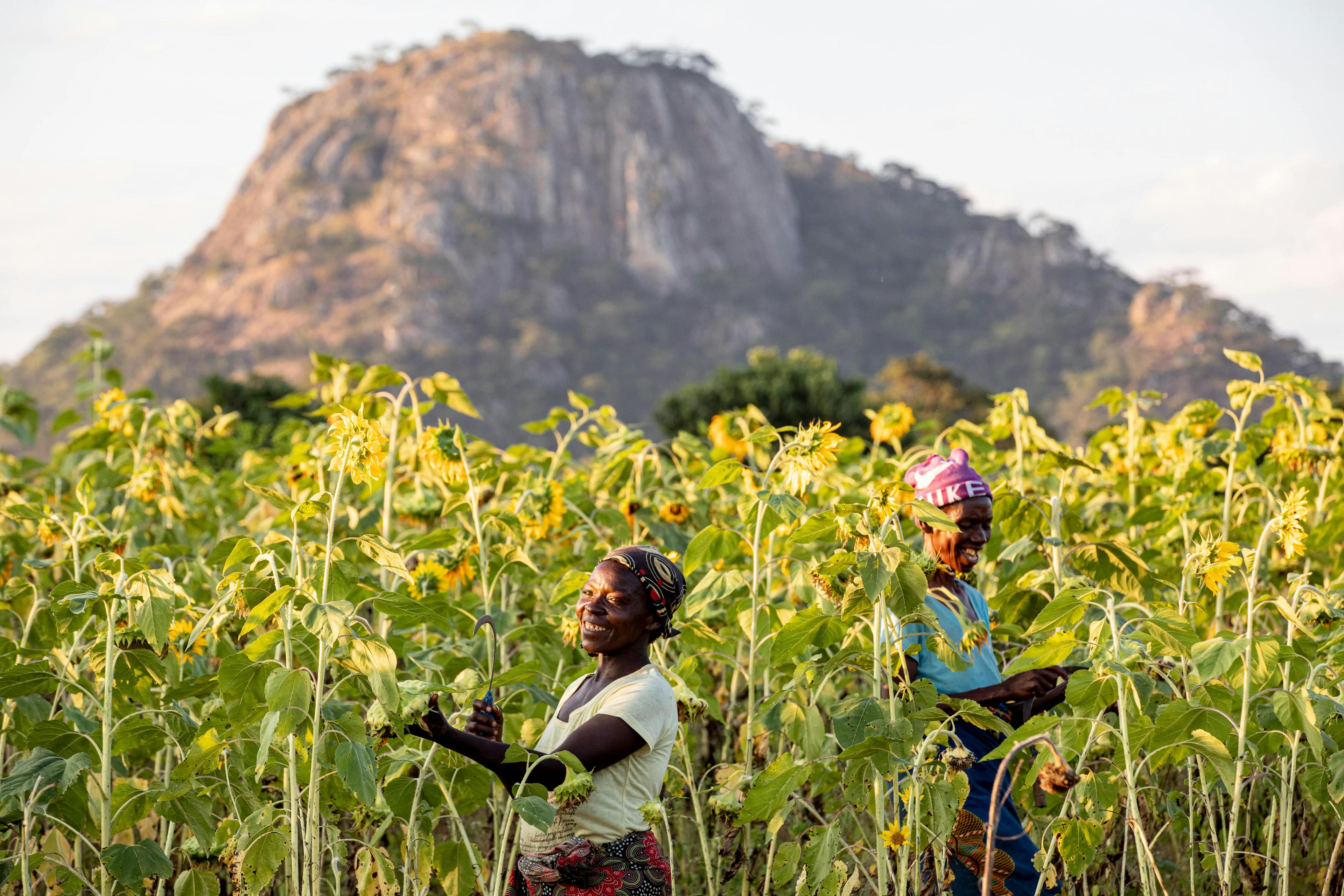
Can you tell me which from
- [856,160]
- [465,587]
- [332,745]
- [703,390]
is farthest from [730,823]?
[856,160]

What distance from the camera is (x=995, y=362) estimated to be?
8112 centimetres

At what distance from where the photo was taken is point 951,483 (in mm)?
2758

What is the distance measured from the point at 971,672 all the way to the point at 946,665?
140 millimetres

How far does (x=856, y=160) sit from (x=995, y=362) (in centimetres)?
3076

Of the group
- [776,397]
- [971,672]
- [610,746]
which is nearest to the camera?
[610,746]

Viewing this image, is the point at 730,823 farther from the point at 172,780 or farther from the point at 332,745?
the point at 172,780

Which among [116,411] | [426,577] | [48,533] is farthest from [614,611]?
[116,411]

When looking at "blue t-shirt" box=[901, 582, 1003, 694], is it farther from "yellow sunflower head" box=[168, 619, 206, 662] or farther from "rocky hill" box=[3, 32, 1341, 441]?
"rocky hill" box=[3, 32, 1341, 441]

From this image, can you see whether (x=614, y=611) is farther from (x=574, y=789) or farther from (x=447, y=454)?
(x=447, y=454)

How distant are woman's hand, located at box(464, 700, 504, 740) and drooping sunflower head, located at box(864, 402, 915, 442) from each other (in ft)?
9.69

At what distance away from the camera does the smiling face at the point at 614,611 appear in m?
2.24

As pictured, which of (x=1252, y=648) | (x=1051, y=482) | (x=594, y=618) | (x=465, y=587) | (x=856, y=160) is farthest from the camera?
(x=856, y=160)

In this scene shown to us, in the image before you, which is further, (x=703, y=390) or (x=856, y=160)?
(x=856, y=160)

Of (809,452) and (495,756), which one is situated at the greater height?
(809,452)
